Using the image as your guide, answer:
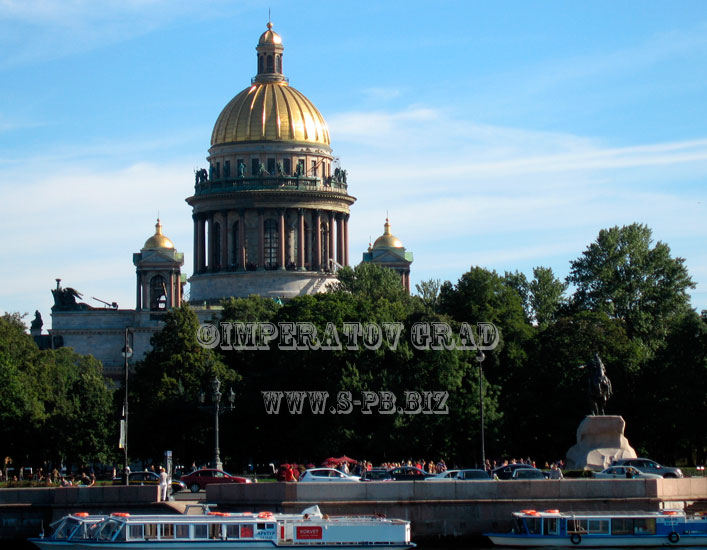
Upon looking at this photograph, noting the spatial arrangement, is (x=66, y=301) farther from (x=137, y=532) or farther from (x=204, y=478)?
(x=137, y=532)

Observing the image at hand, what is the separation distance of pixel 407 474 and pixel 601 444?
28.1 feet

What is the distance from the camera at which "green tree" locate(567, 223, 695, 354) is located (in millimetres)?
117812

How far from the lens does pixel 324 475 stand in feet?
234

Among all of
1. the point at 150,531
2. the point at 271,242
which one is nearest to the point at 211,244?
the point at 271,242

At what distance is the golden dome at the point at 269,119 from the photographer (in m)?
162

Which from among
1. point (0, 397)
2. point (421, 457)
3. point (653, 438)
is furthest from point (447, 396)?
point (0, 397)

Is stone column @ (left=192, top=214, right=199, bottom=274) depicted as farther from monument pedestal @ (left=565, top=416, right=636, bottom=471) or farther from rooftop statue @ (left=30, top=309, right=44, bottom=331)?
monument pedestal @ (left=565, top=416, right=636, bottom=471)

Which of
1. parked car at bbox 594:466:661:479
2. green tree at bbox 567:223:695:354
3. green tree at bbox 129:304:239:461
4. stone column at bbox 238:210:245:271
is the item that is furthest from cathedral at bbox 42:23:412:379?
parked car at bbox 594:466:661:479

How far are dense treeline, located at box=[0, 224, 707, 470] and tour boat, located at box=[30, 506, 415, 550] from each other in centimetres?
2950

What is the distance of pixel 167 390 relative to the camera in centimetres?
10275

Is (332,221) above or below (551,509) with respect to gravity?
above

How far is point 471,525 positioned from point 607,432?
12807mm

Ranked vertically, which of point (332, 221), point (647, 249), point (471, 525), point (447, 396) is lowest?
point (471, 525)

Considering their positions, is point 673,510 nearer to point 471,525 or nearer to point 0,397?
point 471,525
